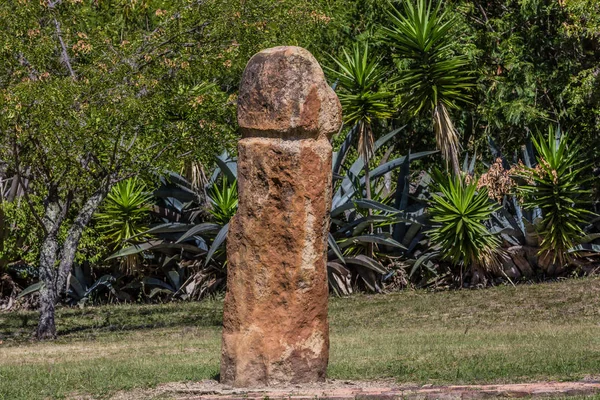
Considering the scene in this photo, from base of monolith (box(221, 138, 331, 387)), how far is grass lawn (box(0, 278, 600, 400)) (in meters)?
1.04

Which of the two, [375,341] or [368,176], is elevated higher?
[368,176]

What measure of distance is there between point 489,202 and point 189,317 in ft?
19.5

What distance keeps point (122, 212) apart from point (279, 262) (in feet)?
44.5

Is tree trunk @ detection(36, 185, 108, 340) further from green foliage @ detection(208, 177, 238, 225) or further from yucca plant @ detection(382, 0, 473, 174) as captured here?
yucca plant @ detection(382, 0, 473, 174)

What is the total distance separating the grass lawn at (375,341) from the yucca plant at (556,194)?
0.94 metres

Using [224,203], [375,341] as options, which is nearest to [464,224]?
[224,203]

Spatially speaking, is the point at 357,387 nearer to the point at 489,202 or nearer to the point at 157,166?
the point at 157,166

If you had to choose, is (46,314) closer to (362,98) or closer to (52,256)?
(52,256)

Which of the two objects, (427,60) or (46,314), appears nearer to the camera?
(46,314)

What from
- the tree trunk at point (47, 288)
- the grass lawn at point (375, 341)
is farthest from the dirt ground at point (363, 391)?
the tree trunk at point (47, 288)

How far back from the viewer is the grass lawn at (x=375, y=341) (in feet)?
38.3

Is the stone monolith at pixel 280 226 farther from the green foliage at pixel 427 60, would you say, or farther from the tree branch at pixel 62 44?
the green foliage at pixel 427 60

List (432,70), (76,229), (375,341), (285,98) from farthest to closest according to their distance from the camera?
(432,70), (76,229), (375,341), (285,98)

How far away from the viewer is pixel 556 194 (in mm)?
21578
